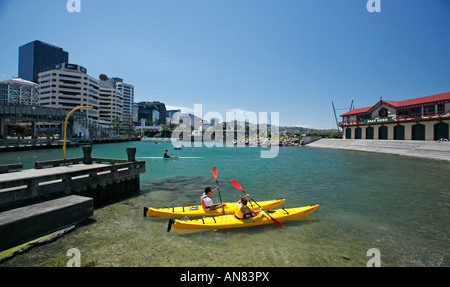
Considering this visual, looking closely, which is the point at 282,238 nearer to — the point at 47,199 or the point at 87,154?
the point at 47,199

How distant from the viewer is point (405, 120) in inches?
1860

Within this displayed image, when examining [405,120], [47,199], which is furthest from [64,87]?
[405,120]

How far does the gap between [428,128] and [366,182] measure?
39798 mm

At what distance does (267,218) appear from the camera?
943 cm

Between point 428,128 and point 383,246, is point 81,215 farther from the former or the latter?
point 428,128

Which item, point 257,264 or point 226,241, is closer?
point 257,264

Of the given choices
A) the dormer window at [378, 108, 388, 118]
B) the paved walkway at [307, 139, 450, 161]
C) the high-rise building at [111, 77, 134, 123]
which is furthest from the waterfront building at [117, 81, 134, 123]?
the dormer window at [378, 108, 388, 118]

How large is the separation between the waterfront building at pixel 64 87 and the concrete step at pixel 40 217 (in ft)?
318

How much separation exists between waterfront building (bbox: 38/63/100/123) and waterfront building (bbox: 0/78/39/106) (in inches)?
1852

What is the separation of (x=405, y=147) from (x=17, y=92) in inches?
7744

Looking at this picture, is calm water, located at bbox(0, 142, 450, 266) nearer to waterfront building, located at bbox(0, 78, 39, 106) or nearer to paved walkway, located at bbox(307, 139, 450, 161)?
paved walkway, located at bbox(307, 139, 450, 161)

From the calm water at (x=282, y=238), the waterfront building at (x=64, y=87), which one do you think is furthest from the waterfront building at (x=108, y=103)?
the calm water at (x=282, y=238)
